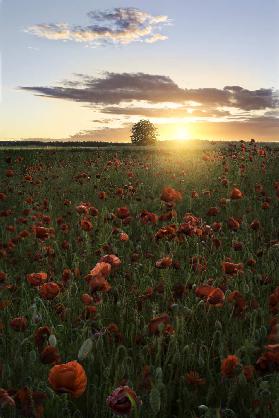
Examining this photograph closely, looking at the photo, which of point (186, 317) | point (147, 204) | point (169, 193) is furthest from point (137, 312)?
point (147, 204)

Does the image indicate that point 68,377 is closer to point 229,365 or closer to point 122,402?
point 122,402

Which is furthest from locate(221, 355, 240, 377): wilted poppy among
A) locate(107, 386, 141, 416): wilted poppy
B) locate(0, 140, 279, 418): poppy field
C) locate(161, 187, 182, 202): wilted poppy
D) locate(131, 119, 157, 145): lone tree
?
locate(131, 119, 157, 145): lone tree

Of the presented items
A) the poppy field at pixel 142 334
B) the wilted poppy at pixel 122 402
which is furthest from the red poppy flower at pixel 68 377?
the wilted poppy at pixel 122 402

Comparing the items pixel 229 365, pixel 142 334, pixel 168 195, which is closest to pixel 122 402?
pixel 229 365

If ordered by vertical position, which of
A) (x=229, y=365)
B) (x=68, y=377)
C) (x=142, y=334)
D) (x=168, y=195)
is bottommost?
(x=142, y=334)

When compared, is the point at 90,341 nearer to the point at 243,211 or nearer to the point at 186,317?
the point at 186,317

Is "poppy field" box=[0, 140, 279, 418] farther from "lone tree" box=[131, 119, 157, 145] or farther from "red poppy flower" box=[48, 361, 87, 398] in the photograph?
"lone tree" box=[131, 119, 157, 145]

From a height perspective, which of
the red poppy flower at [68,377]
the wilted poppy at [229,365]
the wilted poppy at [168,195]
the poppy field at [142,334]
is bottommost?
the poppy field at [142,334]

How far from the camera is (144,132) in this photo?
199ft

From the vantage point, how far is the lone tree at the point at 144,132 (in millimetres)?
60419

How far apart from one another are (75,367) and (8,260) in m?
3.58

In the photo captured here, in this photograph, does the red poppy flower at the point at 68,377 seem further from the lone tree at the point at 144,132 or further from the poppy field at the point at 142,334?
the lone tree at the point at 144,132

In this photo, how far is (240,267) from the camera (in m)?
3.07

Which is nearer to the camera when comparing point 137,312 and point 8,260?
point 137,312
